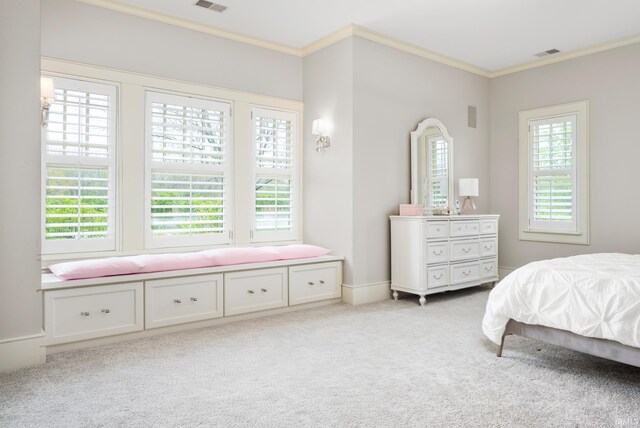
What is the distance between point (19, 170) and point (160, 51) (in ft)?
6.40

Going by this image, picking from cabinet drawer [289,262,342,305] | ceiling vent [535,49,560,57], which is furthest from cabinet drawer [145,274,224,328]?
ceiling vent [535,49,560,57]

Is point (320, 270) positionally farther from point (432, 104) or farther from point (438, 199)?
point (432, 104)

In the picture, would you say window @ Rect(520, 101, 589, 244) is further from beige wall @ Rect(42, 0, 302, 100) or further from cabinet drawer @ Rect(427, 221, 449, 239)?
beige wall @ Rect(42, 0, 302, 100)

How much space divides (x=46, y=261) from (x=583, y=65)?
597 cm

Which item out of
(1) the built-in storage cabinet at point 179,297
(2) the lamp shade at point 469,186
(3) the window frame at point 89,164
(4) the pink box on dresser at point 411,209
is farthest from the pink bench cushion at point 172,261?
(2) the lamp shade at point 469,186

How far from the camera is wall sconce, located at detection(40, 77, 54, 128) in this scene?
10.8 feet

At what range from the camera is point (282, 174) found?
203 inches

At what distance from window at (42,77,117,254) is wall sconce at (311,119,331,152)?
2.01 m

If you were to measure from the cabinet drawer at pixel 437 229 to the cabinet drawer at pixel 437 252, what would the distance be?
0.28 ft

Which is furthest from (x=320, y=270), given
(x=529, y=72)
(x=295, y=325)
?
(x=529, y=72)

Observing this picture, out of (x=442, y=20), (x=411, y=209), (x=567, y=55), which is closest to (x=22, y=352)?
(x=411, y=209)

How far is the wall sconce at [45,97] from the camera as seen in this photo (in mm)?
3304

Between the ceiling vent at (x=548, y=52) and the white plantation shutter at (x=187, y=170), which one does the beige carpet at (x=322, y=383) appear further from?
the ceiling vent at (x=548, y=52)

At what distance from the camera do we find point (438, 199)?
540cm
